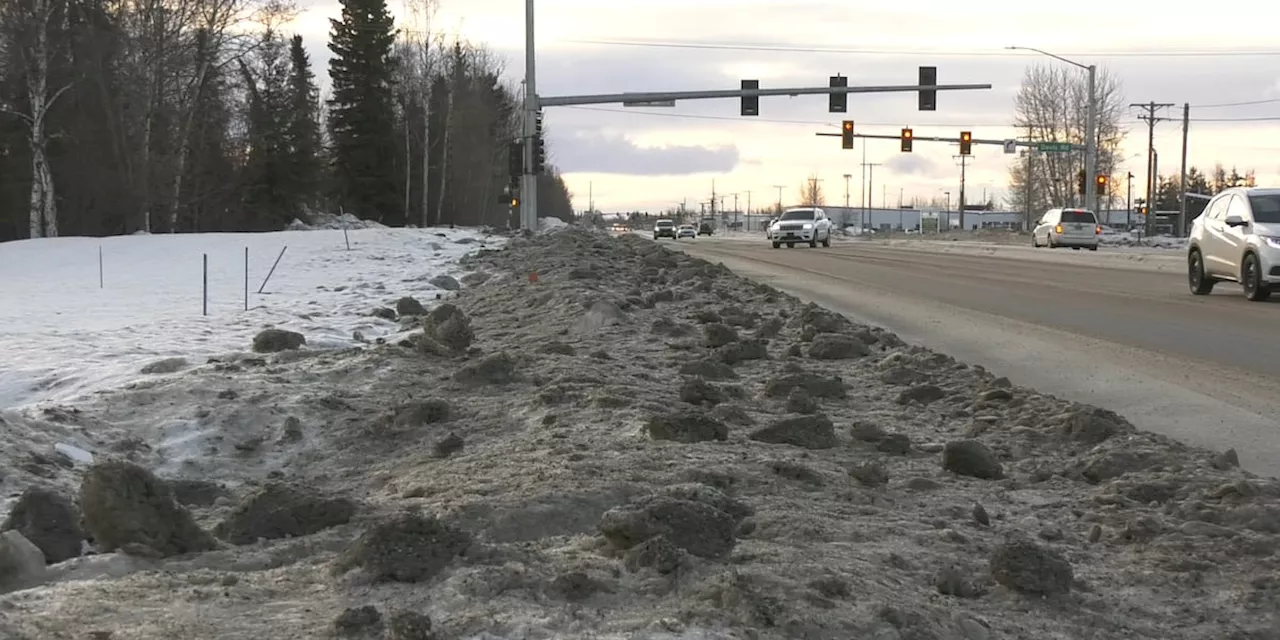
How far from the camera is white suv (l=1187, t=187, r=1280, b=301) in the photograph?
49.4 feet

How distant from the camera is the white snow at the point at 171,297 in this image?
8.37 m

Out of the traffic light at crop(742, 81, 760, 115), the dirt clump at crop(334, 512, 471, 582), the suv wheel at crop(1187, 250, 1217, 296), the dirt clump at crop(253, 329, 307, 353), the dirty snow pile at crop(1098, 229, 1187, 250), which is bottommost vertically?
the dirt clump at crop(334, 512, 471, 582)

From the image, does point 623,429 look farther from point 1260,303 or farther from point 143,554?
point 1260,303

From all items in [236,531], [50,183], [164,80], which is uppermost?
[164,80]

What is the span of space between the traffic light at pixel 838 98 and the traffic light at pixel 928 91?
2.65m

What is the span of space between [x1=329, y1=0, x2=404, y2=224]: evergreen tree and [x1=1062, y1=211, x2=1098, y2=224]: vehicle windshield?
122ft

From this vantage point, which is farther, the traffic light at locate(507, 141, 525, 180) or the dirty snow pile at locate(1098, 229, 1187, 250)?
the dirty snow pile at locate(1098, 229, 1187, 250)

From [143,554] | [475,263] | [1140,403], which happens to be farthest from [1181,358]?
[475,263]

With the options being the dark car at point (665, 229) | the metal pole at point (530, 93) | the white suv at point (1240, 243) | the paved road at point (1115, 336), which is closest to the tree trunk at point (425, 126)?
the dark car at point (665, 229)

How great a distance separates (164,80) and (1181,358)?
3870 cm

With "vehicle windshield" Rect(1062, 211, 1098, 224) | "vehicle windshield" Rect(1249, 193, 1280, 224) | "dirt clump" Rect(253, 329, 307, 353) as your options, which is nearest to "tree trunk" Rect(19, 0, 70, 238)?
"dirt clump" Rect(253, 329, 307, 353)

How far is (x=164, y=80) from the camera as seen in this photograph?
40281 millimetres

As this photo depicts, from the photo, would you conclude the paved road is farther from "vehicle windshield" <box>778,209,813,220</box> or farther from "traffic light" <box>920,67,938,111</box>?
"vehicle windshield" <box>778,209,813,220</box>

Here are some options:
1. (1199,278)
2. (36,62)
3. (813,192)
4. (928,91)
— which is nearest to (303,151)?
(36,62)
